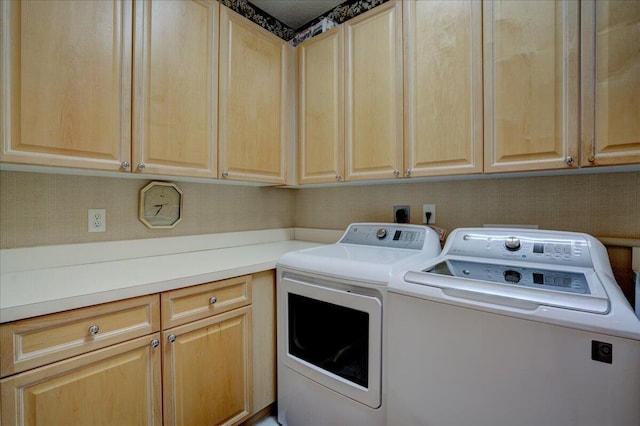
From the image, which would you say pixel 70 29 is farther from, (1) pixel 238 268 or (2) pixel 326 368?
(2) pixel 326 368

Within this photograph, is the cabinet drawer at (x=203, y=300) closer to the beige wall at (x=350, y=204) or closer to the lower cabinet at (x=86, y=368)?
the lower cabinet at (x=86, y=368)

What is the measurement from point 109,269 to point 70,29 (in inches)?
38.0

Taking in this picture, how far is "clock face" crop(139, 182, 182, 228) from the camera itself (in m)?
1.66

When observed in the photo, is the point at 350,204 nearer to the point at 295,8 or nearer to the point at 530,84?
the point at 530,84

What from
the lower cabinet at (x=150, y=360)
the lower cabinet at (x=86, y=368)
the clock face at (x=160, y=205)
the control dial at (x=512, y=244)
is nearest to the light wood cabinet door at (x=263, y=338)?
the lower cabinet at (x=150, y=360)

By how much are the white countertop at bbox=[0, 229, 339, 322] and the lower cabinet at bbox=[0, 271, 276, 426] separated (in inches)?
1.7

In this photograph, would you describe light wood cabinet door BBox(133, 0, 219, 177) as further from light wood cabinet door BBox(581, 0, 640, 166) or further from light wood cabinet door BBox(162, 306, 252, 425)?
light wood cabinet door BBox(581, 0, 640, 166)

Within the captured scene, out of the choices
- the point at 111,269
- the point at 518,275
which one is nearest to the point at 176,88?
the point at 111,269

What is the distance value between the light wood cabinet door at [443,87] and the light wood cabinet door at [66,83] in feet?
4.36

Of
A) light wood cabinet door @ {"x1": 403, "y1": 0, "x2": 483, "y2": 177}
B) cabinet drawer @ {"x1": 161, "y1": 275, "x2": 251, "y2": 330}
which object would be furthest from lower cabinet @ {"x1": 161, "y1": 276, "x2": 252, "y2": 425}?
light wood cabinet door @ {"x1": 403, "y1": 0, "x2": 483, "y2": 177}

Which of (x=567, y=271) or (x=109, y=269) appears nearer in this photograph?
(x=567, y=271)

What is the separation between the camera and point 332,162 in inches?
75.3

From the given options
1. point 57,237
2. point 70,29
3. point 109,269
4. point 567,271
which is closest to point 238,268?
point 109,269

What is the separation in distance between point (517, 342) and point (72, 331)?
53.1 inches
